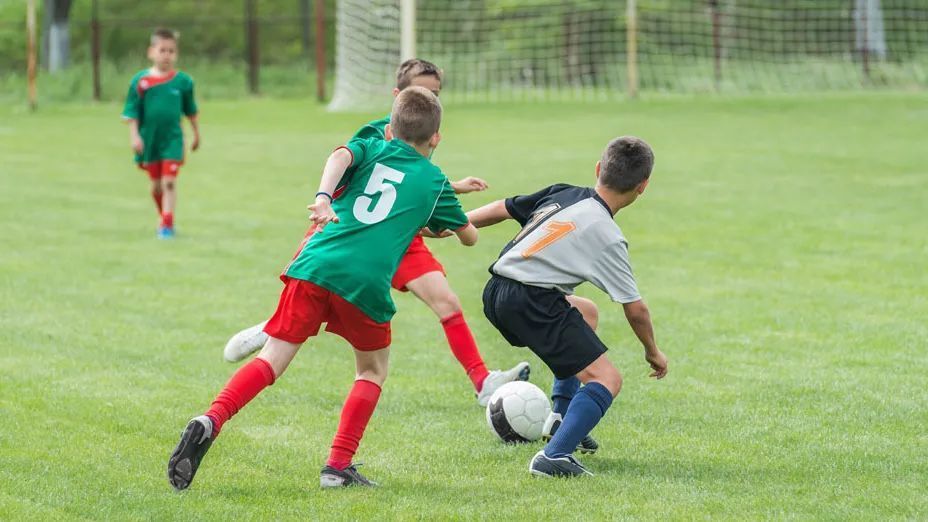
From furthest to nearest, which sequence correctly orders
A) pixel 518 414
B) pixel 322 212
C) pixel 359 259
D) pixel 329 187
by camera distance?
pixel 518 414 < pixel 359 259 < pixel 329 187 < pixel 322 212

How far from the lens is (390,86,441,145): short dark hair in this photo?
16.2 ft

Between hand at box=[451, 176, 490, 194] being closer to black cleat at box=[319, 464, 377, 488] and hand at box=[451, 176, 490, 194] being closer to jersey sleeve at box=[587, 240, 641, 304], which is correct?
jersey sleeve at box=[587, 240, 641, 304]

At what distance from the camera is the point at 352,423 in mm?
4961

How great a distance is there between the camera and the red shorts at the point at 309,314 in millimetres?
4809

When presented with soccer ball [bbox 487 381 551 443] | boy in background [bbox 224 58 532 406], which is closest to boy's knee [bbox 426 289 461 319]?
boy in background [bbox 224 58 532 406]

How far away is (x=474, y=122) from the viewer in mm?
21172

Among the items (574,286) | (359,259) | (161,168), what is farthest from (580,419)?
(161,168)

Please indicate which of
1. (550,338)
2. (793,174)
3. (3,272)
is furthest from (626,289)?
(793,174)

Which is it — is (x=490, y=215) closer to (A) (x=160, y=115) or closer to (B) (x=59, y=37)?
(A) (x=160, y=115)

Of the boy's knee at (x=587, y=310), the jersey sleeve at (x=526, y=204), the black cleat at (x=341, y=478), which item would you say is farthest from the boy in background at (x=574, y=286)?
the black cleat at (x=341, y=478)

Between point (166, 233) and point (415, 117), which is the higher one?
point (415, 117)

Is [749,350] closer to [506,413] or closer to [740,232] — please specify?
[506,413]

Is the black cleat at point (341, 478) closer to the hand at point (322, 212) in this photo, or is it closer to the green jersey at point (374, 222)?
the green jersey at point (374, 222)

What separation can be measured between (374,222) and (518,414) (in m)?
1.17
